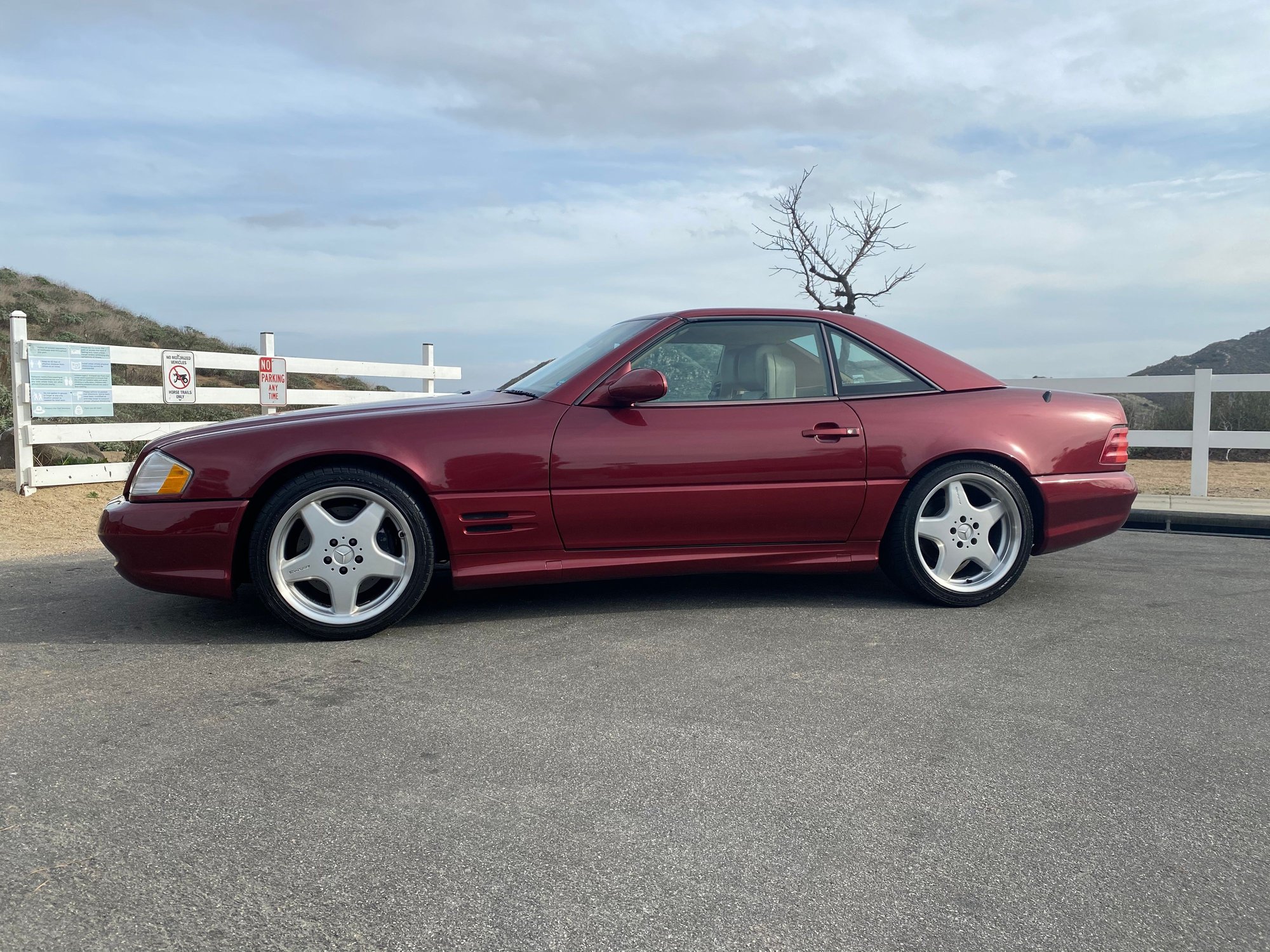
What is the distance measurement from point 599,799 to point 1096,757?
1433 mm

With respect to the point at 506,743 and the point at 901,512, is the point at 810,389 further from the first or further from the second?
the point at 506,743

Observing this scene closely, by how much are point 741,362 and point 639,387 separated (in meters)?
0.68

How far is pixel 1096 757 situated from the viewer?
2.81 meters

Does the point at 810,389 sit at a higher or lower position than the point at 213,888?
higher

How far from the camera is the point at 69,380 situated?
9.78 meters

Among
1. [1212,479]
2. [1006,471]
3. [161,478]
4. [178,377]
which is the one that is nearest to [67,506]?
[178,377]

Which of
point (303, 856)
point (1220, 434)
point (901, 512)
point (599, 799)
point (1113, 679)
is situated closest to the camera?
Answer: point (303, 856)

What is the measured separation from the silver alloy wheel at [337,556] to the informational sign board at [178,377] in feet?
23.6

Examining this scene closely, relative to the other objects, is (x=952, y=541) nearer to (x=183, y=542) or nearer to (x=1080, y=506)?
(x=1080, y=506)

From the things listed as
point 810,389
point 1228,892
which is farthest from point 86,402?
point 1228,892

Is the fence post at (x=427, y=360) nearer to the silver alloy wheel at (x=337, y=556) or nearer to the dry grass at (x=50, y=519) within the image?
the dry grass at (x=50, y=519)

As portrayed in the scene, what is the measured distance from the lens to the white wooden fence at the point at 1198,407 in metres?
9.47

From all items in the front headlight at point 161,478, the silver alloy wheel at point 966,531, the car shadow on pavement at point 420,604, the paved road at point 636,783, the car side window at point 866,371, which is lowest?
the paved road at point 636,783

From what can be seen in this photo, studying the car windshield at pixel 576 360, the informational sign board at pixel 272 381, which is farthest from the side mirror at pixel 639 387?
the informational sign board at pixel 272 381
